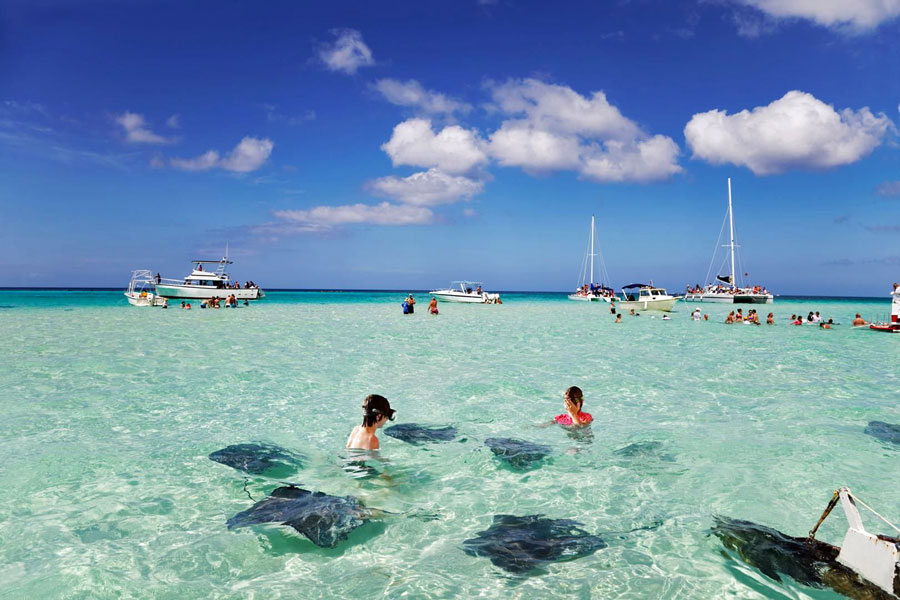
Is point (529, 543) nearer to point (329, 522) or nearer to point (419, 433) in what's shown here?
point (329, 522)

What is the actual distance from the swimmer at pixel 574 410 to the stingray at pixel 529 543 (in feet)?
13.2

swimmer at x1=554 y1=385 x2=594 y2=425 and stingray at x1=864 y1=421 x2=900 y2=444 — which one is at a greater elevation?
swimmer at x1=554 y1=385 x2=594 y2=425

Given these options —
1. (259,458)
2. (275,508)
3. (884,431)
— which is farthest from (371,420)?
(884,431)

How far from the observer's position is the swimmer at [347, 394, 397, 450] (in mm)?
7637

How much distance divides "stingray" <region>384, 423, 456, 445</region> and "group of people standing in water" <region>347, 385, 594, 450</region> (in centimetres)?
60

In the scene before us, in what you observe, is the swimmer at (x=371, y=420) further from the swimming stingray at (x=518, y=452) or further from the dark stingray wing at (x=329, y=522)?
the swimming stingray at (x=518, y=452)

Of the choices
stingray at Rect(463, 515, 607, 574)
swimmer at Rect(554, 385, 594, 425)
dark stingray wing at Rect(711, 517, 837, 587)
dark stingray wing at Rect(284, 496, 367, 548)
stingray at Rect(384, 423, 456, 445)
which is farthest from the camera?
swimmer at Rect(554, 385, 594, 425)

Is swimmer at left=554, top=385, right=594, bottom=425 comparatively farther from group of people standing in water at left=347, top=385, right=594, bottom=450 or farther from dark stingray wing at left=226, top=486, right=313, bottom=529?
dark stingray wing at left=226, top=486, right=313, bottom=529

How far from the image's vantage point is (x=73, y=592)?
4.57 metres

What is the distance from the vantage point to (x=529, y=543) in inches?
213

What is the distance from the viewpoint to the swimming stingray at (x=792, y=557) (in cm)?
438

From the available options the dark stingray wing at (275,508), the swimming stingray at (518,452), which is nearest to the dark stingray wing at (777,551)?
the swimming stingray at (518,452)

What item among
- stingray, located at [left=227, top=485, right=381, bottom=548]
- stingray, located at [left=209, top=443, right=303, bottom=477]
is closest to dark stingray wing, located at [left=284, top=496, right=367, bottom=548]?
stingray, located at [left=227, top=485, right=381, bottom=548]

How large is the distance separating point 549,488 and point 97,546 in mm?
5047
